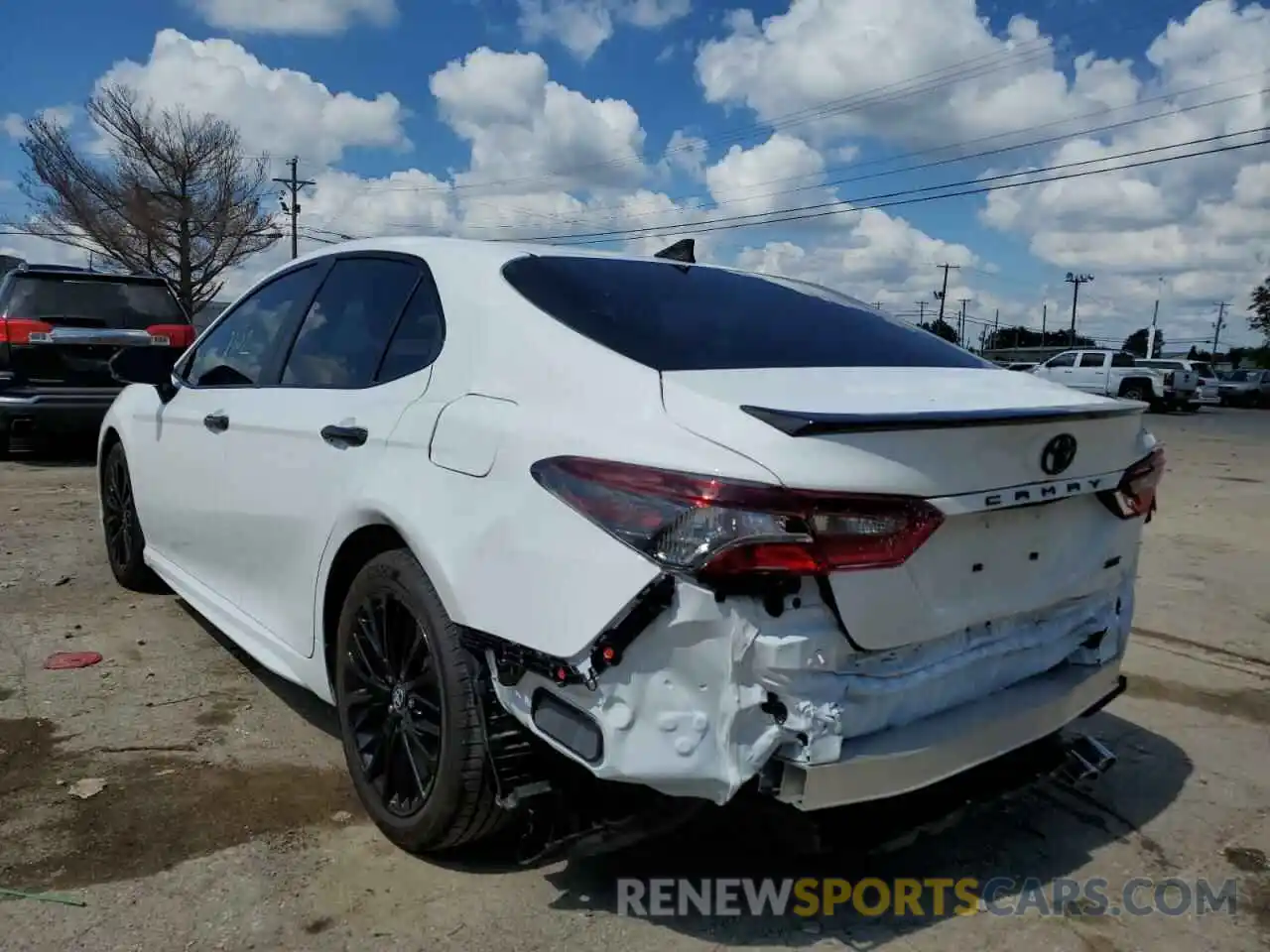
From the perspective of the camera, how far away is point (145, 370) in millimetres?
4219

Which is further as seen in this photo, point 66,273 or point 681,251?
point 66,273

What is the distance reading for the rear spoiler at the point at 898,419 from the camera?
6.46ft

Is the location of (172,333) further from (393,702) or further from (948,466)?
(948,466)

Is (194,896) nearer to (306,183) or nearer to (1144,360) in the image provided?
(1144,360)

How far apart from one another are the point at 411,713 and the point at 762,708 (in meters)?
1.07

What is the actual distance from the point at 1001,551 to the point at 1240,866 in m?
1.31

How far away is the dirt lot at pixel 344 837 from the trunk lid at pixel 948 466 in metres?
0.71

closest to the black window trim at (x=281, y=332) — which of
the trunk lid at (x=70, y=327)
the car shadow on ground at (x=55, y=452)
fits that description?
the trunk lid at (x=70, y=327)

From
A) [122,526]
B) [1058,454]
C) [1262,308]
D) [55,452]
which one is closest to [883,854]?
[1058,454]

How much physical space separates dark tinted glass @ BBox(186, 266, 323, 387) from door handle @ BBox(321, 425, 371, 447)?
727 mm

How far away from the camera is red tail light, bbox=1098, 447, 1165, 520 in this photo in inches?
101

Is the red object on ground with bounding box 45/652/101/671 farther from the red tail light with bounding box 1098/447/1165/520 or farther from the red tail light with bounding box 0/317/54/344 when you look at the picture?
the red tail light with bounding box 0/317/54/344

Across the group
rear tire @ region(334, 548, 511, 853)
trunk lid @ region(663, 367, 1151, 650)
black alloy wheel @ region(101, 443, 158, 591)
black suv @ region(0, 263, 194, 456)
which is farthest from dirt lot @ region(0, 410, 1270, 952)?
black suv @ region(0, 263, 194, 456)

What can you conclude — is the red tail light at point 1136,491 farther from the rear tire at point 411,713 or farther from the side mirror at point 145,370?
the side mirror at point 145,370
